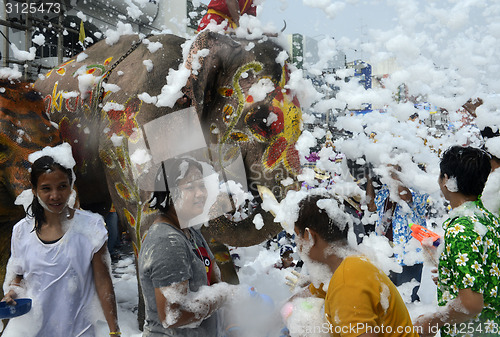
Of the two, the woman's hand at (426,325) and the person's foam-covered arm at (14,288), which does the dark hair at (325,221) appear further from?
the person's foam-covered arm at (14,288)

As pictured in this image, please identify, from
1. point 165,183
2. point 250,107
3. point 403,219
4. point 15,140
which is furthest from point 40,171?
point 403,219

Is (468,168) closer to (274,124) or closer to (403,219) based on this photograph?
(274,124)

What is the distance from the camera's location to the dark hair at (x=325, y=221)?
1491 mm

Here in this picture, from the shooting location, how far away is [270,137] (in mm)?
2770

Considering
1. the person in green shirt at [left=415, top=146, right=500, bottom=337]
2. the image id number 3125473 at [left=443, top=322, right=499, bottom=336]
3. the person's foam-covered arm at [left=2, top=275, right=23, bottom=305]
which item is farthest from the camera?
the person's foam-covered arm at [left=2, top=275, right=23, bottom=305]

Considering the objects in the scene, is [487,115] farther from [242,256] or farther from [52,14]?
[52,14]

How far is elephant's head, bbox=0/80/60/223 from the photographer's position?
10.4 ft

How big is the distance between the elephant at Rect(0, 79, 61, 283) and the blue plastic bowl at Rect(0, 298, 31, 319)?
1.50 meters

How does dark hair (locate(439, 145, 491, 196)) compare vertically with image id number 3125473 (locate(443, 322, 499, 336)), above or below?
above

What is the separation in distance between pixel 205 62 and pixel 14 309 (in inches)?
68.1

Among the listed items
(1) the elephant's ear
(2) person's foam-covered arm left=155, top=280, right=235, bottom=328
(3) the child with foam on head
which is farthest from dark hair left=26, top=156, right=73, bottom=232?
(1) the elephant's ear

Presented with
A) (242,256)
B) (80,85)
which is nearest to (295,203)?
(80,85)

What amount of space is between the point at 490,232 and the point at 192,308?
1.26m

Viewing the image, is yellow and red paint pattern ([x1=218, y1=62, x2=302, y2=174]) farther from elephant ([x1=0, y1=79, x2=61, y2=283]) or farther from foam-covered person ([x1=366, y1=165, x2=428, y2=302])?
elephant ([x1=0, y1=79, x2=61, y2=283])
